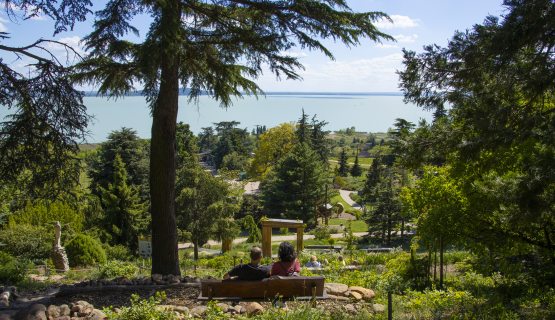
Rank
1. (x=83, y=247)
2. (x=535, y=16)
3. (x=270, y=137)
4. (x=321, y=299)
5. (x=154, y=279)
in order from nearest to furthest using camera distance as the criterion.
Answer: (x=535, y=16) < (x=321, y=299) < (x=154, y=279) < (x=83, y=247) < (x=270, y=137)

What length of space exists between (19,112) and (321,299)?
4937 millimetres

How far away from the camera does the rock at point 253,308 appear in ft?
19.6

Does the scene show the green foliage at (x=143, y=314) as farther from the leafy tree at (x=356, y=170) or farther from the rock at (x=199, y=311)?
the leafy tree at (x=356, y=170)

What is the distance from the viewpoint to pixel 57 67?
7.16 m

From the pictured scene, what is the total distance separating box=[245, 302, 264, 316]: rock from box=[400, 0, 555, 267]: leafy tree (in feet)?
11.1

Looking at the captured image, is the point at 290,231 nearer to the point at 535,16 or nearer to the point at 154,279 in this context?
Answer: the point at 154,279

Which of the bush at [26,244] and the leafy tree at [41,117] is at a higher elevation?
the leafy tree at [41,117]

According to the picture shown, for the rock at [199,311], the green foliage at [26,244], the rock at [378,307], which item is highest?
the rock at [199,311]

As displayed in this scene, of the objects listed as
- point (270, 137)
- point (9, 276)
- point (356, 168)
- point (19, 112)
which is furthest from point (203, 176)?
point (356, 168)

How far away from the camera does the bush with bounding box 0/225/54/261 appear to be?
60.5 feet

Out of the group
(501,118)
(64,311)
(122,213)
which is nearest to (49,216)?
(122,213)

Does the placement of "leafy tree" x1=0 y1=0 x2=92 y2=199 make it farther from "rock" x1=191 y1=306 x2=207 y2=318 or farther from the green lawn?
the green lawn

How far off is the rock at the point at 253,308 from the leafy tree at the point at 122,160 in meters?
22.5

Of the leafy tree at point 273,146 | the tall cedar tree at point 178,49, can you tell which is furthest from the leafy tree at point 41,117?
the leafy tree at point 273,146
